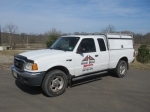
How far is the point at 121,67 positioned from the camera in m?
6.85

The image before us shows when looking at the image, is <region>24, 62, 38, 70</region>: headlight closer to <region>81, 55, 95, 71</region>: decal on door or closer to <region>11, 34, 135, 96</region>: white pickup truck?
<region>11, 34, 135, 96</region>: white pickup truck

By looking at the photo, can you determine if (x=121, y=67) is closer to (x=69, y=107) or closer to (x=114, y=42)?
(x=114, y=42)

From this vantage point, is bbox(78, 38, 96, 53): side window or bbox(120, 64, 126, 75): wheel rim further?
bbox(120, 64, 126, 75): wheel rim

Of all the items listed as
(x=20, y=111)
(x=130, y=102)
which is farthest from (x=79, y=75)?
(x=20, y=111)

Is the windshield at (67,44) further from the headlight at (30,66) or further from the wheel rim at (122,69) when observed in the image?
the wheel rim at (122,69)

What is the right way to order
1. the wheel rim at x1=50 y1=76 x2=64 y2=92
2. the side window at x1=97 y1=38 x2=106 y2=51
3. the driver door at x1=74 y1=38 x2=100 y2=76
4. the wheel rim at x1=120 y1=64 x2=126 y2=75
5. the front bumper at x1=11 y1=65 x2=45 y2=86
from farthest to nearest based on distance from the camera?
the wheel rim at x1=120 y1=64 x2=126 y2=75, the side window at x1=97 y1=38 x2=106 y2=51, the driver door at x1=74 y1=38 x2=100 y2=76, the wheel rim at x1=50 y1=76 x2=64 y2=92, the front bumper at x1=11 y1=65 x2=45 y2=86

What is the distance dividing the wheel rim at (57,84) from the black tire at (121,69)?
117 inches

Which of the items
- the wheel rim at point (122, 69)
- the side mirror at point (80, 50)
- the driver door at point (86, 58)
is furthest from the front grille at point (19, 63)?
the wheel rim at point (122, 69)

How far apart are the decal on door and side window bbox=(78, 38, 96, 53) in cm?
25

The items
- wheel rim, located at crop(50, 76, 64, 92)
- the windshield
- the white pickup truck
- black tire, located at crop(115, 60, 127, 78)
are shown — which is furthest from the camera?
black tire, located at crop(115, 60, 127, 78)

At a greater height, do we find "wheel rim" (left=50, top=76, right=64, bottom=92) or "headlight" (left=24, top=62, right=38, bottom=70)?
"headlight" (left=24, top=62, right=38, bottom=70)

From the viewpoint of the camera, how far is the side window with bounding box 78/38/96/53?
519cm

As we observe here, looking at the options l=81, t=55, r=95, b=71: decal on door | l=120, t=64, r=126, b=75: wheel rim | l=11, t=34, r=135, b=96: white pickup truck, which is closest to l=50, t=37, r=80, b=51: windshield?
l=11, t=34, r=135, b=96: white pickup truck

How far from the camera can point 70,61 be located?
4.82 meters
